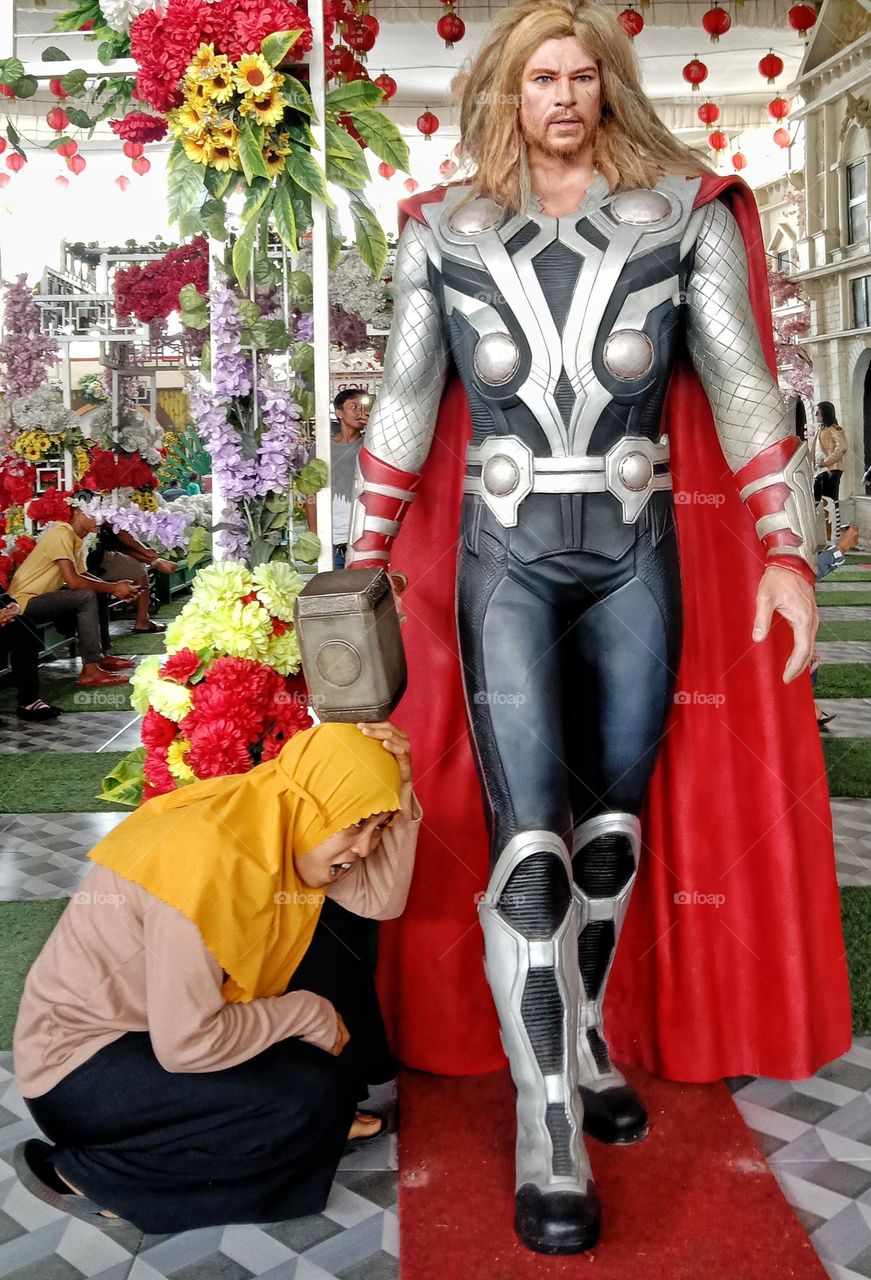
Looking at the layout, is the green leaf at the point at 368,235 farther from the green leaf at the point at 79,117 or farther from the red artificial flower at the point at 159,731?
the red artificial flower at the point at 159,731

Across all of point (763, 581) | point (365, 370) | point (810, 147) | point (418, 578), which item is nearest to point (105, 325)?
point (365, 370)

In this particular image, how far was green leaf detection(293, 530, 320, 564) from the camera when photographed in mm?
2527

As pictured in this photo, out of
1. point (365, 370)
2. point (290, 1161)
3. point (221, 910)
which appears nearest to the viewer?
point (221, 910)

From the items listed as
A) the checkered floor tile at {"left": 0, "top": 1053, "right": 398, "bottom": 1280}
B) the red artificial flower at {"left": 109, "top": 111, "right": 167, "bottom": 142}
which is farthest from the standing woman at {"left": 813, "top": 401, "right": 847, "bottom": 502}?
the checkered floor tile at {"left": 0, "top": 1053, "right": 398, "bottom": 1280}

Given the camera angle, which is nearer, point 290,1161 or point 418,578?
point 290,1161

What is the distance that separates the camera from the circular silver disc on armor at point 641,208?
6.28 feet

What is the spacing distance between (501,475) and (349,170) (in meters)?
0.82

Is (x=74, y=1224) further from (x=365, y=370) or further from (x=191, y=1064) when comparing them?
(x=365, y=370)

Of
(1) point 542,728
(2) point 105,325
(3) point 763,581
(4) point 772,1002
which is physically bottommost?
(4) point 772,1002

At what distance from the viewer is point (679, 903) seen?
7.84ft

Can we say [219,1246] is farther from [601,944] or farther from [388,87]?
[388,87]

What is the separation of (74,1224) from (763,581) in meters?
1.46

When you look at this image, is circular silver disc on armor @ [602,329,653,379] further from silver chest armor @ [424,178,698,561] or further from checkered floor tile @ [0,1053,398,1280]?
checkered floor tile @ [0,1053,398,1280]

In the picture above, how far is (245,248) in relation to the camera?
2.39 metres
